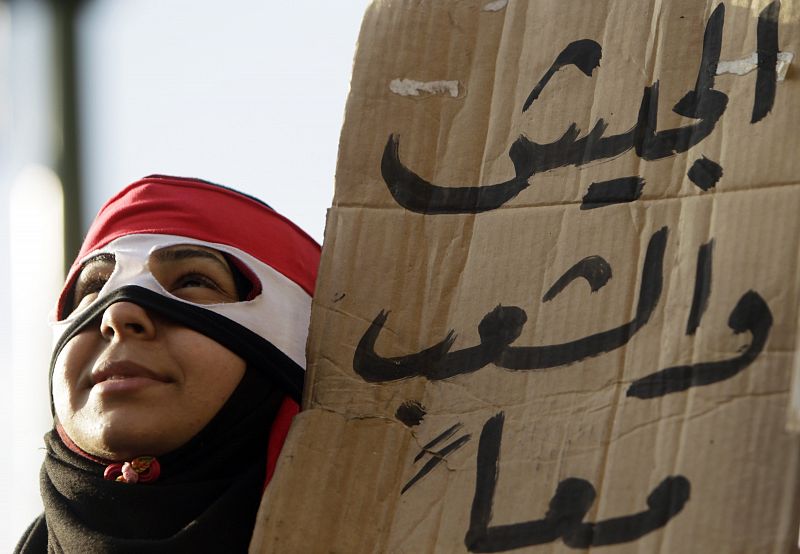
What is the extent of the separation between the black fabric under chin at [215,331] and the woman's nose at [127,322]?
0.04 feet

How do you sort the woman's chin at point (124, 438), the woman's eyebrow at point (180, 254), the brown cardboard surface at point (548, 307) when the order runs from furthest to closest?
the woman's eyebrow at point (180, 254)
the woman's chin at point (124, 438)
the brown cardboard surface at point (548, 307)

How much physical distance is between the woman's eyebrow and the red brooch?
0.91 ft

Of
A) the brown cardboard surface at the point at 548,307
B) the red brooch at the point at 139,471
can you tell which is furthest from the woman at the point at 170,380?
the brown cardboard surface at the point at 548,307

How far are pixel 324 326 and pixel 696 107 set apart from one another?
51cm

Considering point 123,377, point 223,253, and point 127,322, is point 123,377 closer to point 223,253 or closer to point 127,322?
point 127,322

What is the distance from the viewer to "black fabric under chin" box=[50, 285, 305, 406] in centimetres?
160

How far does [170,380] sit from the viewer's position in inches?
62.2

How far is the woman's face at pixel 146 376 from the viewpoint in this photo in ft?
5.05

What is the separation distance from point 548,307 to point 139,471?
Result: 25.4 inches

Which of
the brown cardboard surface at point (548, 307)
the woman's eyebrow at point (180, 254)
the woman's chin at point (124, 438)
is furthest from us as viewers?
the woman's eyebrow at point (180, 254)

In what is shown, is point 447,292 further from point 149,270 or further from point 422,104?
point 149,270

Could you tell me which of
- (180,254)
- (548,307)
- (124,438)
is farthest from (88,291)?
(548,307)

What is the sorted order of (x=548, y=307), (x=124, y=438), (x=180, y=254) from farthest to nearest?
1. (x=180, y=254)
2. (x=124, y=438)
3. (x=548, y=307)

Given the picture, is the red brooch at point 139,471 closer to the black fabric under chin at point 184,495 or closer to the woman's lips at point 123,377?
the black fabric under chin at point 184,495
